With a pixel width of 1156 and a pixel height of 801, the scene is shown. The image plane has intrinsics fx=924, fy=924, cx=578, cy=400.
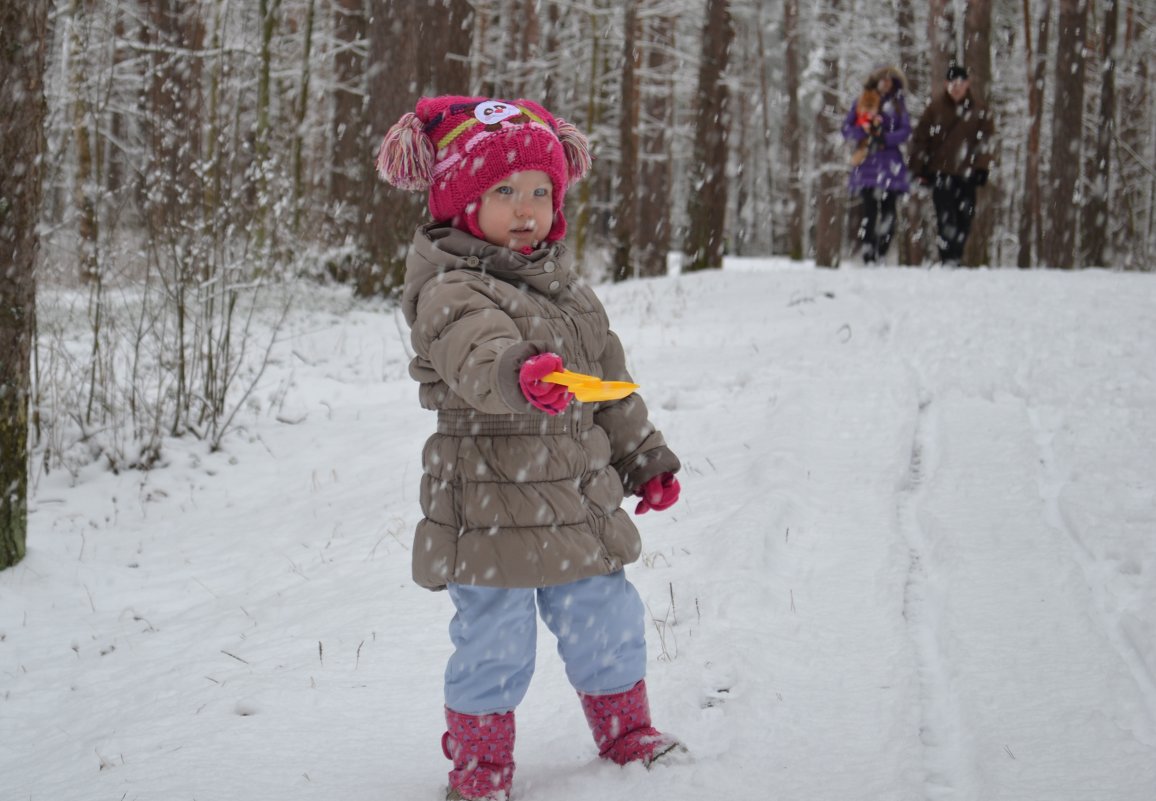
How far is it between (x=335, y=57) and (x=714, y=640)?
682 inches

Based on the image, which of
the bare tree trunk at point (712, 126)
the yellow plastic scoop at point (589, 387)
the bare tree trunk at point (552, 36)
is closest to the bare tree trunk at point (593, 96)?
the bare tree trunk at point (712, 126)

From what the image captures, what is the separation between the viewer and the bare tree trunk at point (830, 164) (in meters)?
18.1

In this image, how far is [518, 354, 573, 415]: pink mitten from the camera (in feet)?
6.19

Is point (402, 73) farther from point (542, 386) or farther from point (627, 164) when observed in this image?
point (542, 386)

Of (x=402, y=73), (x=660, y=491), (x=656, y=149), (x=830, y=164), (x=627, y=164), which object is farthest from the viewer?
(x=656, y=149)

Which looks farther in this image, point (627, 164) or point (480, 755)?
point (627, 164)

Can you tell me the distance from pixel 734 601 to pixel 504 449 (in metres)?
1.47

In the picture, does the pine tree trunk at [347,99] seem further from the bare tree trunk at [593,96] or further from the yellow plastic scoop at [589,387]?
the yellow plastic scoop at [589,387]

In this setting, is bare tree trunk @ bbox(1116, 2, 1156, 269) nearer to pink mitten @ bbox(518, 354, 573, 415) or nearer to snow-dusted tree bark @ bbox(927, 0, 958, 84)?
snow-dusted tree bark @ bbox(927, 0, 958, 84)

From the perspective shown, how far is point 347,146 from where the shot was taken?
54.0 feet

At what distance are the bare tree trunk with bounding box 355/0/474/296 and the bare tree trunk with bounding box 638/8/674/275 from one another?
271 inches

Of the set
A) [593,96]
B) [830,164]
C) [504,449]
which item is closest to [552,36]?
[593,96]

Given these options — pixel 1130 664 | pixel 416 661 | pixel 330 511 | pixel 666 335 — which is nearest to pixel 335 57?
pixel 666 335

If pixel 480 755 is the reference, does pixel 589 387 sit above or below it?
above
